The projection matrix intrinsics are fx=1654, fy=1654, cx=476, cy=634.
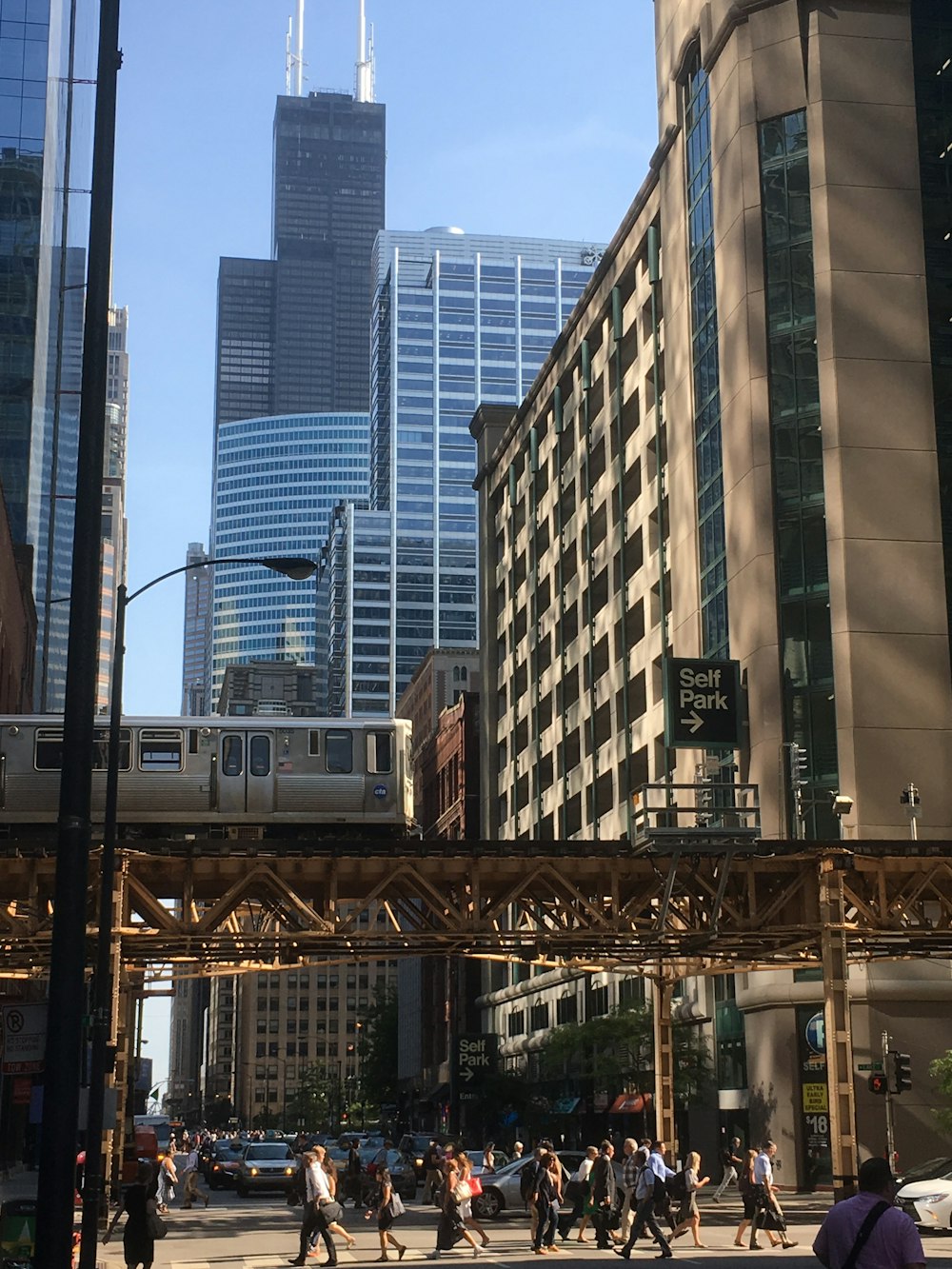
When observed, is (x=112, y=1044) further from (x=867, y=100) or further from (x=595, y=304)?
(x=595, y=304)

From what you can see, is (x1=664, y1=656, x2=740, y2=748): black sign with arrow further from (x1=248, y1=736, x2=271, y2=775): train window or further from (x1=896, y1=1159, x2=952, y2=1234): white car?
(x1=896, y1=1159, x2=952, y2=1234): white car

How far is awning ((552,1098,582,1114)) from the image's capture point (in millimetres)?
74875

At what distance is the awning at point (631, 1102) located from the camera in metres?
62.7

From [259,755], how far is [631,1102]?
31.2 meters

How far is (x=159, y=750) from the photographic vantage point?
39.0 meters

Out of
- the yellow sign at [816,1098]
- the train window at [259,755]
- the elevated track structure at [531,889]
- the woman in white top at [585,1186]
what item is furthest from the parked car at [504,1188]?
the train window at [259,755]

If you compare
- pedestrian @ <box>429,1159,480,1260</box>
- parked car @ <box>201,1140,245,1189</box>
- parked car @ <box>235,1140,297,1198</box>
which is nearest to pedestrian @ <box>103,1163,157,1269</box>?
pedestrian @ <box>429,1159,480,1260</box>

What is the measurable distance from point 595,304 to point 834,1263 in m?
73.1

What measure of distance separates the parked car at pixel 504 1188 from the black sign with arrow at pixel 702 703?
14.0 meters

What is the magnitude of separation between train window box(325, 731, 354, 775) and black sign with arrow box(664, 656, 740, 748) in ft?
51.7

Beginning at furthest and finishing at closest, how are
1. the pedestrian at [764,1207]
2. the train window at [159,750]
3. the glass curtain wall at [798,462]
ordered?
the glass curtain wall at [798,462] → the train window at [159,750] → the pedestrian at [764,1207]

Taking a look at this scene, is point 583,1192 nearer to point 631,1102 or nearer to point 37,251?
point 631,1102

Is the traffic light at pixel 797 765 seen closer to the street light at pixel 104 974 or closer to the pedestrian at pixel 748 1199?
the pedestrian at pixel 748 1199

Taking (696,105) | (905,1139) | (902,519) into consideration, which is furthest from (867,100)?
(905,1139)
